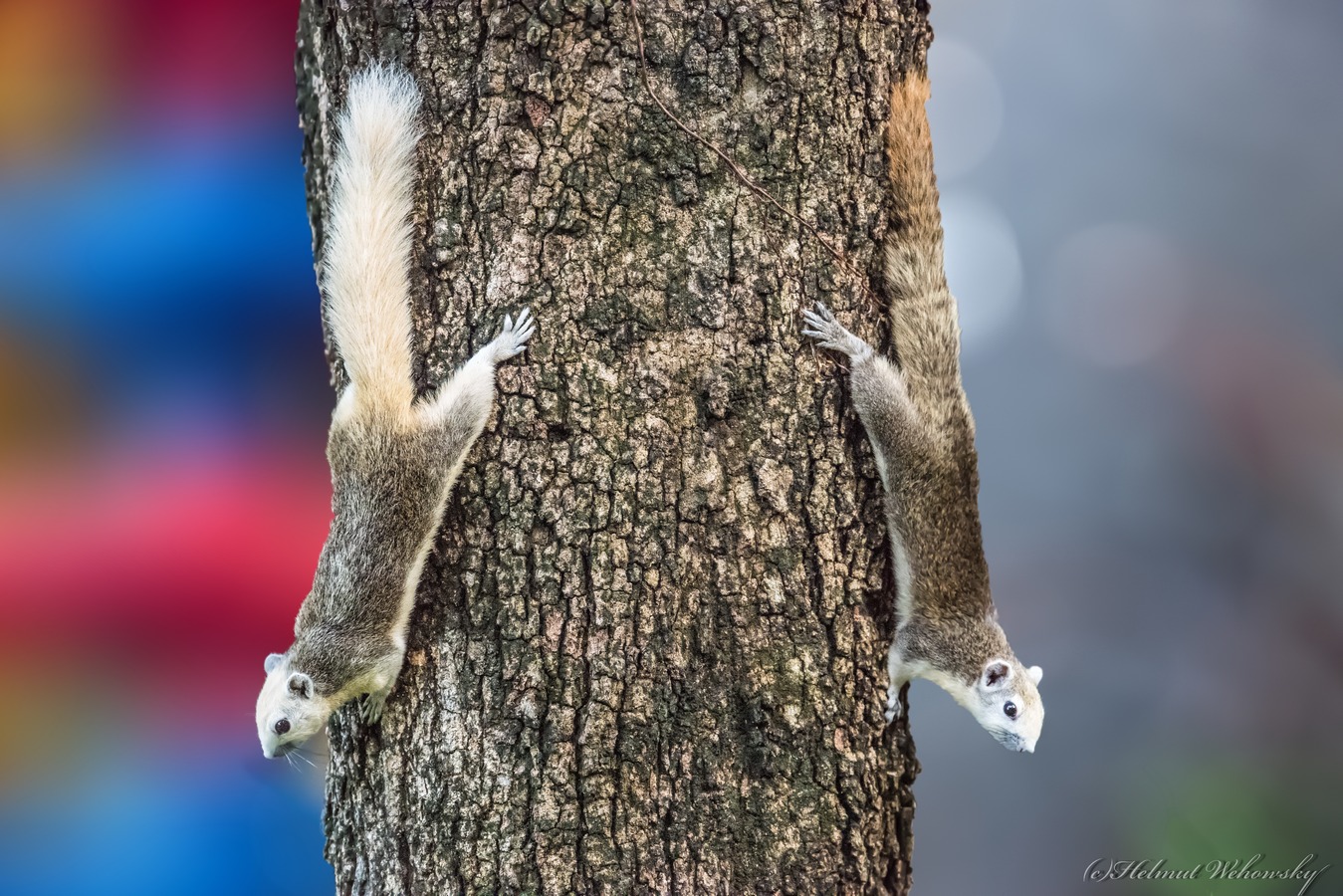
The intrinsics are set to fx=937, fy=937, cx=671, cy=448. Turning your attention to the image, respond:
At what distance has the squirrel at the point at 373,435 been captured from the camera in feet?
4.67

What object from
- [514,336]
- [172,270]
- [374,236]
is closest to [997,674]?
[514,336]

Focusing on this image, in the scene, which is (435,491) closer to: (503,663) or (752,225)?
(503,663)

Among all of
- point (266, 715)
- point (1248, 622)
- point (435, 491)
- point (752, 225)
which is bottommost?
point (1248, 622)

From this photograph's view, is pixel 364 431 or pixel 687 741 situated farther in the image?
pixel 364 431

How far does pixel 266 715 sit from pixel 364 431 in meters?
0.50

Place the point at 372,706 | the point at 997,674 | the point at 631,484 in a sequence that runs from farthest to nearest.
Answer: the point at 997,674 → the point at 372,706 → the point at 631,484

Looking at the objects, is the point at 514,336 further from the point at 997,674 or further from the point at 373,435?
the point at 997,674

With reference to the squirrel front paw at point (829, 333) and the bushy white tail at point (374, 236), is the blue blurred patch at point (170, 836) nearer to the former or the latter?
the bushy white tail at point (374, 236)

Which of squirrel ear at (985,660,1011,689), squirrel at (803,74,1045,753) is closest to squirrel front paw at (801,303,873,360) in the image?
squirrel at (803,74,1045,753)

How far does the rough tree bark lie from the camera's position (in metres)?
1.36

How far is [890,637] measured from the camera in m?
1.52

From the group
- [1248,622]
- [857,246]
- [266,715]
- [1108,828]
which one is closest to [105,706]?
[266,715]

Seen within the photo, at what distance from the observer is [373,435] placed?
155 cm

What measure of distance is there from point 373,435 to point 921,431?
92cm
